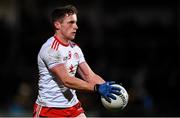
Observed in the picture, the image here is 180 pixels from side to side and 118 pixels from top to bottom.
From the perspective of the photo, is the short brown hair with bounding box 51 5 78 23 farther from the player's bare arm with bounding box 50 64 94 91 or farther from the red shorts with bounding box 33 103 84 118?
the red shorts with bounding box 33 103 84 118

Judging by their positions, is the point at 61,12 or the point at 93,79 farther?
the point at 93,79

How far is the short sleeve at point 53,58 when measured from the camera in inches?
305

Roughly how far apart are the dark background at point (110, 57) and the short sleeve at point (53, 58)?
259 inches

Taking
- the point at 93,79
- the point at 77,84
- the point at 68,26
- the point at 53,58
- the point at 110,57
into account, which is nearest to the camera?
the point at 77,84

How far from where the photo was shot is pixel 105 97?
295 inches

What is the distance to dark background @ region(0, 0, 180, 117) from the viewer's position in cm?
1477

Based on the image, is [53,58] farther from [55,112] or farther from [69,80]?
[55,112]

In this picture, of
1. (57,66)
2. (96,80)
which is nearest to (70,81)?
(57,66)

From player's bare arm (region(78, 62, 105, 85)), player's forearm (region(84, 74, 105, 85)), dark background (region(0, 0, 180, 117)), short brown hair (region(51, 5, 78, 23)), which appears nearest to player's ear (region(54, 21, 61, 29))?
short brown hair (region(51, 5, 78, 23))

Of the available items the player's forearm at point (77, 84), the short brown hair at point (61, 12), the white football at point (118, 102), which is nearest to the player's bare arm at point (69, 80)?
the player's forearm at point (77, 84)

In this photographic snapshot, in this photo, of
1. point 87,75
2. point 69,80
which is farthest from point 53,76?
point 87,75

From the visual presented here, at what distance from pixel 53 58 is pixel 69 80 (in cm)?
35

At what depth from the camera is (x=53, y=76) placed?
7.91m

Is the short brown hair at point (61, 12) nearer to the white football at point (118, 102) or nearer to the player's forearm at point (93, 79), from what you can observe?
the player's forearm at point (93, 79)
